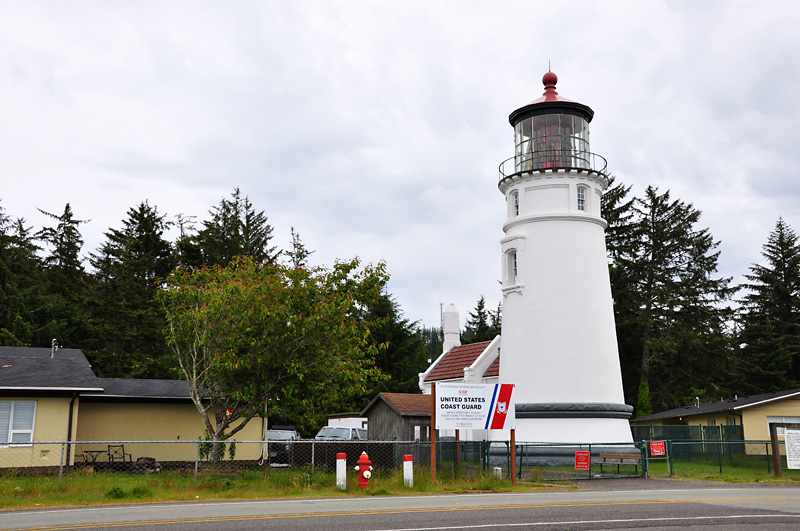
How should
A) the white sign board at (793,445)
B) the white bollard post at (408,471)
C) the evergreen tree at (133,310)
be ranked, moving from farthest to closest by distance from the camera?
the evergreen tree at (133,310)
the white sign board at (793,445)
the white bollard post at (408,471)

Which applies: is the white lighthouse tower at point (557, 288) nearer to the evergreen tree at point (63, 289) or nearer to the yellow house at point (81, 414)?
the yellow house at point (81, 414)

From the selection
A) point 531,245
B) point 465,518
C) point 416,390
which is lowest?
point 465,518

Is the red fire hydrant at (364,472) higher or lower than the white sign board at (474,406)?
lower

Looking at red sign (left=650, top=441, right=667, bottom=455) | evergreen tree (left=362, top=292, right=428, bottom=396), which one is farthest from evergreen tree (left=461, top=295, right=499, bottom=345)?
red sign (left=650, top=441, right=667, bottom=455)

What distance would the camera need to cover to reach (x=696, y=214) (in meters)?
51.6

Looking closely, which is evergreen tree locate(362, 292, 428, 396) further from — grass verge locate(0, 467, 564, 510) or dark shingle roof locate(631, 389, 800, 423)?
grass verge locate(0, 467, 564, 510)

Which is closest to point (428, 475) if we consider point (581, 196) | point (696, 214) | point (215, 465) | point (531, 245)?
point (215, 465)

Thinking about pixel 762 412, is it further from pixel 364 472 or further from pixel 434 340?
pixel 434 340

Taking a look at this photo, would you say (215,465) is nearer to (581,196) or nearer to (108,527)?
(108,527)

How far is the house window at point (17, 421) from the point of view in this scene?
22156mm

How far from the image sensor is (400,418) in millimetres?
31156

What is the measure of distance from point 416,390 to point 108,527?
3872 centimetres

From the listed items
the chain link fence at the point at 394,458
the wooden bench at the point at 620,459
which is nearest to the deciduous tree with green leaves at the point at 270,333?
the chain link fence at the point at 394,458

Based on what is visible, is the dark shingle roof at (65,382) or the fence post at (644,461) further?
the fence post at (644,461)
